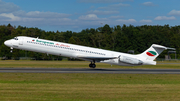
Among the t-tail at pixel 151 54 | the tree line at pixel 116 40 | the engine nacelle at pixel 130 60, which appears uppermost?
the tree line at pixel 116 40

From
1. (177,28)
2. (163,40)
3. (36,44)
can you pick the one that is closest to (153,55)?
(36,44)

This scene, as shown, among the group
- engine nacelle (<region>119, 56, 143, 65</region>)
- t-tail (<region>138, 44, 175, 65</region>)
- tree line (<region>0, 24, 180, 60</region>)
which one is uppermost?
tree line (<region>0, 24, 180, 60</region>)

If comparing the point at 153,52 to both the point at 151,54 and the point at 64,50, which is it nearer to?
the point at 151,54

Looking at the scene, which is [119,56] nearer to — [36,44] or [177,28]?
[36,44]

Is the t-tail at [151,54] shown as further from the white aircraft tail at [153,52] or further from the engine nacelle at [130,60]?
the engine nacelle at [130,60]

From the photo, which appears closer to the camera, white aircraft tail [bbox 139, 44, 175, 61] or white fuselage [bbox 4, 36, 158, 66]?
white fuselage [bbox 4, 36, 158, 66]

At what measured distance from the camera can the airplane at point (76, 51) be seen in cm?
3975

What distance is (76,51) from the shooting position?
41.0 meters

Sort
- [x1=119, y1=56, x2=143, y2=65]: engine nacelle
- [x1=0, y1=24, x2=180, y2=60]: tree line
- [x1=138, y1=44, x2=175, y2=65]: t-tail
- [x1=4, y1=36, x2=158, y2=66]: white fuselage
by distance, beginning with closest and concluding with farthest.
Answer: [x1=4, y1=36, x2=158, y2=66]: white fuselage < [x1=138, y1=44, x2=175, y2=65]: t-tail < [x1=119, y1=56, x2=143, y2=65]: engine nacelle < [x1=0, y1=24, x2=180, y2=60]: tree line

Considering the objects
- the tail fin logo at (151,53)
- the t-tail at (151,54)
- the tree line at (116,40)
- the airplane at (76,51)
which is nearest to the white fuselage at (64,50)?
the airplane at (76,51)

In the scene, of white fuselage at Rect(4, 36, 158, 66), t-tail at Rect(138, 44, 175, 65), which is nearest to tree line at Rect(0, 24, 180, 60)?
white fuselage at Rect(4, 36, 158, 66)

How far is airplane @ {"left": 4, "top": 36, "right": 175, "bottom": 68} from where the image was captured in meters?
39.8

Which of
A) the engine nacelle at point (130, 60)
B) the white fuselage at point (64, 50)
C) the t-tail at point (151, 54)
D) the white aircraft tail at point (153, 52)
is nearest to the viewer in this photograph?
the white fuselage at point (64, 50)

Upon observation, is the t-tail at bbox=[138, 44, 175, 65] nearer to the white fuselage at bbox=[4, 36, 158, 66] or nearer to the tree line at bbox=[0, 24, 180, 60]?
the white fuselage at bbox=[4, 36, 158, 66]
